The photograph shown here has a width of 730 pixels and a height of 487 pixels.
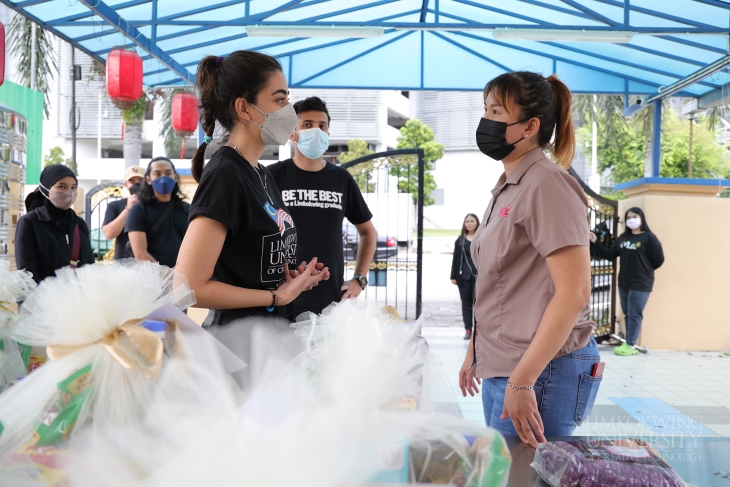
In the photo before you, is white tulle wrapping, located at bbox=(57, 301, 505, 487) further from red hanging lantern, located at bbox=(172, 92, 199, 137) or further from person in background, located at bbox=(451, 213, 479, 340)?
person in background, located at bbox=(451, 213, 479, 340)

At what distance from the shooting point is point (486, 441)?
0.76 m

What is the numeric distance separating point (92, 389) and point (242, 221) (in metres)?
0.73

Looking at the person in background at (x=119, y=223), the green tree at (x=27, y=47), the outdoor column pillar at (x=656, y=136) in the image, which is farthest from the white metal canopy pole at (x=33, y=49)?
the outdoor column pillar at (x=656, y=136)

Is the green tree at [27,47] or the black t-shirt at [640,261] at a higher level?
the green tree at [27,47]

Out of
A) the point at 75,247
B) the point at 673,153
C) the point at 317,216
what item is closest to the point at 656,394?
the point at 317,216

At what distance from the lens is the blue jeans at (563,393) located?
149 centimetres

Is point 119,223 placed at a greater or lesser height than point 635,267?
greater

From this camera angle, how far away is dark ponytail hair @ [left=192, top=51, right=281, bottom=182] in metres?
1.55

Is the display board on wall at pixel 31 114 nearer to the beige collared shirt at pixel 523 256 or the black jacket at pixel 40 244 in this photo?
the black jacket at pixel 40 244

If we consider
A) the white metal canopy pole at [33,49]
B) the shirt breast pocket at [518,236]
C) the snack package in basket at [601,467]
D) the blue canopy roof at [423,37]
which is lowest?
the snack package in basket at [601,467]

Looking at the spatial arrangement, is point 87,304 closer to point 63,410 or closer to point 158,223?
point 63,410

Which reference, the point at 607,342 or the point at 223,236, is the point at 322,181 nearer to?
the point at 223,236

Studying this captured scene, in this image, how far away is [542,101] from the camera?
1.65 metres

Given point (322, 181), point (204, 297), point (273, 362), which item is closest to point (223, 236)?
point (204, 297)
